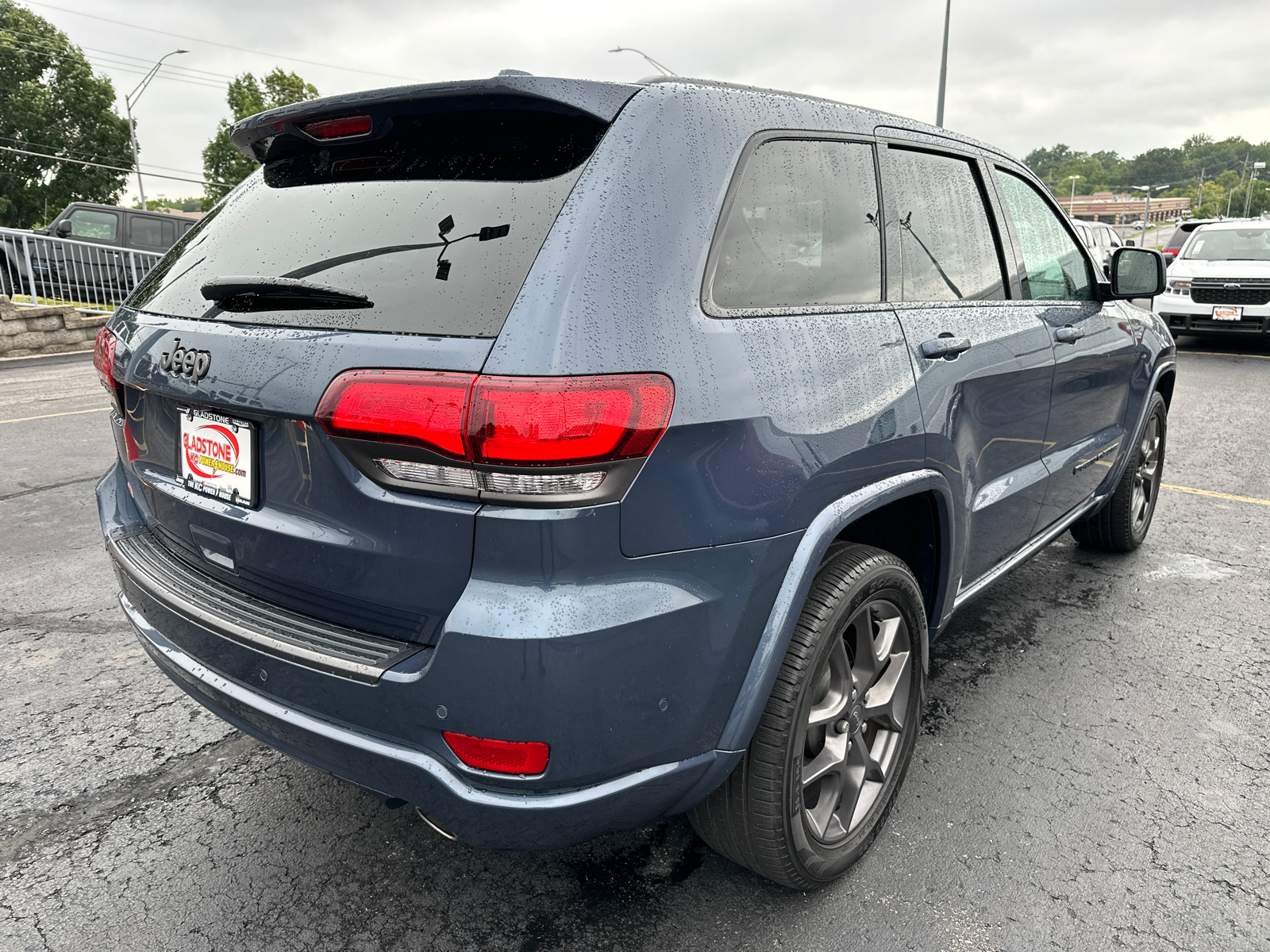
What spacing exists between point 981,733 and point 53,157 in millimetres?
44987

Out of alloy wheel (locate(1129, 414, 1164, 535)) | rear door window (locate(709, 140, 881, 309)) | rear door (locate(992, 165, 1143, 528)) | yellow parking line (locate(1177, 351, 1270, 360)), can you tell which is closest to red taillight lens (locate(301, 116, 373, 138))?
rear door window (locate(709, 140, 881, 309))

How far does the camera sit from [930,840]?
7.57 ft

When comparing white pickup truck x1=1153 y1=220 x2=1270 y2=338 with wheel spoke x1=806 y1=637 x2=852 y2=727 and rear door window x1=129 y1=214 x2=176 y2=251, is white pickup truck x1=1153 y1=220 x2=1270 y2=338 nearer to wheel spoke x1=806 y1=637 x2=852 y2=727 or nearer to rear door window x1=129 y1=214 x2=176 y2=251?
wheel spoke x1=806 y1=637 x2=852 y2=727

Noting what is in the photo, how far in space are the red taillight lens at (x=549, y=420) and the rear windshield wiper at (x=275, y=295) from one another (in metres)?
0.41

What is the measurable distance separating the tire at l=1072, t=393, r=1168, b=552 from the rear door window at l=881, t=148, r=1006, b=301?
1896 mm

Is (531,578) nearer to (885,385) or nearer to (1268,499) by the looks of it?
(885,385)

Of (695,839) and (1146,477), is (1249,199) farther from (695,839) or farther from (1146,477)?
(695,839)

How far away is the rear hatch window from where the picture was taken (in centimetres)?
163

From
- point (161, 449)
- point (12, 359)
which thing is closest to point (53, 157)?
point (12, 359)

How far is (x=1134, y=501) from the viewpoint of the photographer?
14.5 feet

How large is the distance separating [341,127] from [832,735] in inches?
71.5

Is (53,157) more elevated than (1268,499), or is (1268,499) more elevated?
(53,157)

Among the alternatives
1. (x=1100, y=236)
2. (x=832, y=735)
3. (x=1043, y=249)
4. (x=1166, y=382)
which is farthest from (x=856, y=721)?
(x=1100, y=236)

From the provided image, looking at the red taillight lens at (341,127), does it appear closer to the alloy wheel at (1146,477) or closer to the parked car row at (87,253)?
the alloy wheel at (1146,477)
